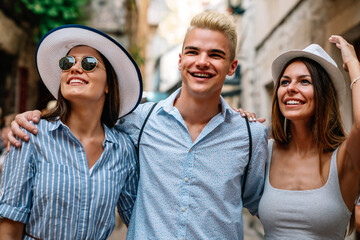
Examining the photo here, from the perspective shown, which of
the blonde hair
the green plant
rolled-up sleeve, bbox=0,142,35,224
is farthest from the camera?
the green plant

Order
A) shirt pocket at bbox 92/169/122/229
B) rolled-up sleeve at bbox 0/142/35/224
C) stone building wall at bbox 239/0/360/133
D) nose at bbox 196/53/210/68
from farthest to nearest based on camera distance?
stone building wall at bbox 239/0/360/133, nose at bbox 196/53/210/68, shirt pocket at bbox 92/169/122/229, rolled-up sleeve at bbox 0/142/35/224

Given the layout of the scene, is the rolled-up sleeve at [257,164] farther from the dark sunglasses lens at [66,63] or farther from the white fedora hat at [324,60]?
the dark sunglasses lens at [66,63]

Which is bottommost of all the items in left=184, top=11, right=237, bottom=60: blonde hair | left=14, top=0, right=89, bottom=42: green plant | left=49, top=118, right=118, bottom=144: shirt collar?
left=49, top=118, right=118, bottom=144: shirt collar

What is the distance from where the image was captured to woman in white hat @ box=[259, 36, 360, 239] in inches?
93.0

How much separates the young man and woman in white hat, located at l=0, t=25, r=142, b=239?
16 centimetres

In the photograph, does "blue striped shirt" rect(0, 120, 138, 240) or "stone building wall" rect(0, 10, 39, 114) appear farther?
"stone building wall" rect(0, 10, 39, 114)

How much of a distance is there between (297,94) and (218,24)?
73 centimetres

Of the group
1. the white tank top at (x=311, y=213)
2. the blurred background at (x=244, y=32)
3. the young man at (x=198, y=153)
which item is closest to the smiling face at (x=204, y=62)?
the young man at (x=198, y=153)

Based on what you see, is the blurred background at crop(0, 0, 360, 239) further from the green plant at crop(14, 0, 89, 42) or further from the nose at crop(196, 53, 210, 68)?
the nose at crop(196, 53, 210, 68)

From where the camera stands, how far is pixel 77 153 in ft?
7.50

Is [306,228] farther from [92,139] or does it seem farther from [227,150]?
[92,139]

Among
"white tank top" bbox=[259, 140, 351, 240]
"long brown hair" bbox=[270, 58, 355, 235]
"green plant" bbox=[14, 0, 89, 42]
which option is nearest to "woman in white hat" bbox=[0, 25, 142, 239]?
"white tank top" bbox=[259, 140, 351, 240]

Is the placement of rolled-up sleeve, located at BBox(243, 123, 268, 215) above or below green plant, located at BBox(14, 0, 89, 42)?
below

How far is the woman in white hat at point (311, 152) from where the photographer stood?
2.36 metres
